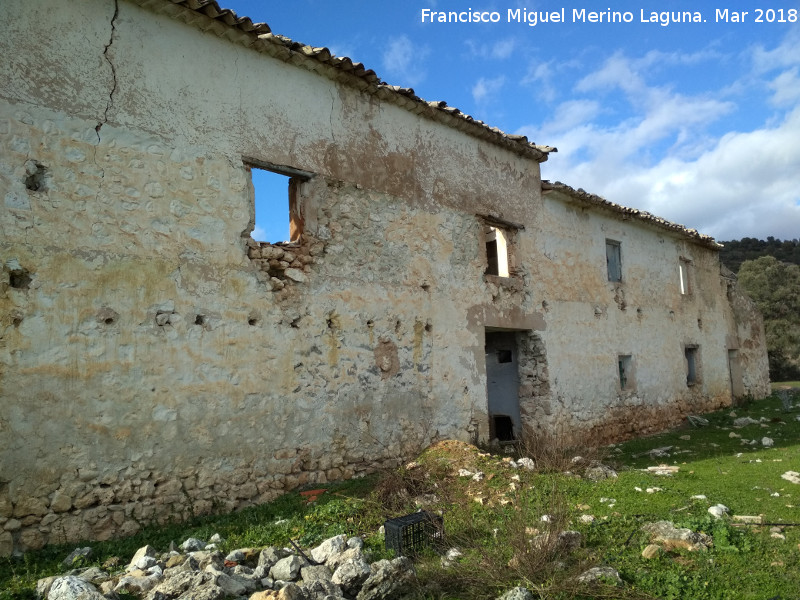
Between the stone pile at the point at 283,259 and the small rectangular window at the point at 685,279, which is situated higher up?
the small rectangular window at the point at 685,279

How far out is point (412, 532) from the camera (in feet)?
15.5

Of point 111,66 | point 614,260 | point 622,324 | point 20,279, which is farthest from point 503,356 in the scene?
point 20,279

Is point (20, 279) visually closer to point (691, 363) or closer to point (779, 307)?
point (691, 363)

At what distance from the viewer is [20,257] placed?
5246 mm

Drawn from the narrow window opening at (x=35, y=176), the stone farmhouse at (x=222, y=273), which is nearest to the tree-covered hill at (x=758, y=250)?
the stone farmhouse at (x=222, y=273)

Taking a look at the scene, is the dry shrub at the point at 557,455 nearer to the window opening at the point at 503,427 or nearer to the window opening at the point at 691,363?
the window opening at the point at 503,427

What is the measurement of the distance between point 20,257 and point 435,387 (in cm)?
554

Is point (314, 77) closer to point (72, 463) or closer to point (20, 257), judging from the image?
point (20, 257)

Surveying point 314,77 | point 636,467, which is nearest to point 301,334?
point 314,77

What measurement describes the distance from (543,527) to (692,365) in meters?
13.4

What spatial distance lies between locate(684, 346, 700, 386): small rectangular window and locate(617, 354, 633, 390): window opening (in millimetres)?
3604

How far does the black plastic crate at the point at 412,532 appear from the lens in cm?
461

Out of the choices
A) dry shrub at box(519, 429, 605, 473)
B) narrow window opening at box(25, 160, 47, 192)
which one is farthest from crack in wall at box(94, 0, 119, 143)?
dry shrub at box(519, 429, 605, 473)

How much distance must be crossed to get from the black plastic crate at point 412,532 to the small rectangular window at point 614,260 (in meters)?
9.69
